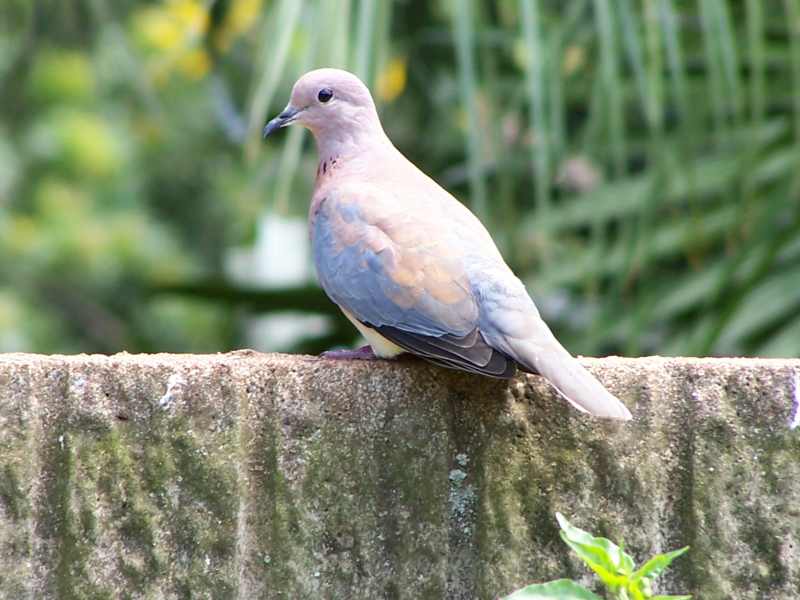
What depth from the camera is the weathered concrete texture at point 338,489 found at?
2.22m

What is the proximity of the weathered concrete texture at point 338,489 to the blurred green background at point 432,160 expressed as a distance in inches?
55.8

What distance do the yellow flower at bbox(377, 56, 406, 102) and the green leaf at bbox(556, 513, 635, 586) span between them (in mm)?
4164

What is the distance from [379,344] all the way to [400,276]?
0.15 metres

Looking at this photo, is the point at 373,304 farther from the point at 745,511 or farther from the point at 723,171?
the point at 723,171

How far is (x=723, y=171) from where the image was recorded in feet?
15.7

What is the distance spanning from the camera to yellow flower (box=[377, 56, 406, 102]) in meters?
6.02

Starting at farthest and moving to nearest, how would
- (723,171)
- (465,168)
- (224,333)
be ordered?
(224,333) → (465,168) → (723,171)

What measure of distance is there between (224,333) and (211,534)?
5.23 meters

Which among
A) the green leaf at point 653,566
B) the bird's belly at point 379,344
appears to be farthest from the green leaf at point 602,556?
the bird's belly at point 379,344

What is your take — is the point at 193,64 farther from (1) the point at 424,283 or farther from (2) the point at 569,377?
(2) the point at 569,377

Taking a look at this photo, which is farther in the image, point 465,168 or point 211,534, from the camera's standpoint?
point 465,168

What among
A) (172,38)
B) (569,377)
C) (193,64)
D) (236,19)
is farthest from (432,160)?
(569,377)

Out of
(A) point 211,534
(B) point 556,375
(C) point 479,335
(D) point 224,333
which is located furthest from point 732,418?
(D) point 224,333

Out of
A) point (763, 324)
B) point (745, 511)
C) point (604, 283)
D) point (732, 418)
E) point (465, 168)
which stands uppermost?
point (465, 168)
